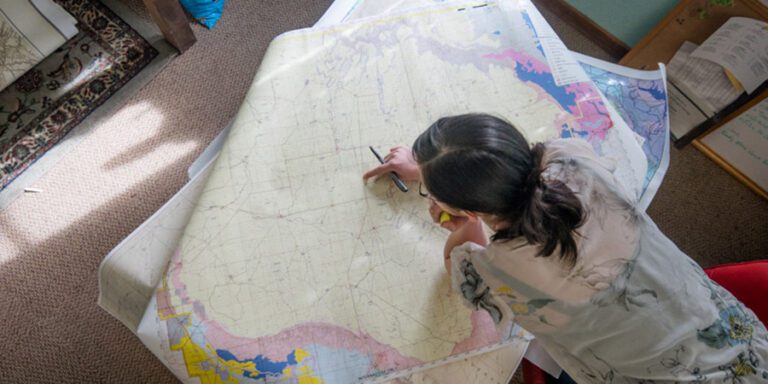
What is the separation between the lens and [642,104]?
1241mm

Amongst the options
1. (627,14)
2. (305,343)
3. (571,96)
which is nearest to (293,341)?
(305,343)

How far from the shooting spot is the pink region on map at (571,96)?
3.27 feet

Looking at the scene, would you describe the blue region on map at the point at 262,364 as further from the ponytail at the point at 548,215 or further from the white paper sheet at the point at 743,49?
the white paper sheet at the point at 743,49

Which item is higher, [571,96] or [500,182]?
[500,182]

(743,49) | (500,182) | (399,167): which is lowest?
(743,49)

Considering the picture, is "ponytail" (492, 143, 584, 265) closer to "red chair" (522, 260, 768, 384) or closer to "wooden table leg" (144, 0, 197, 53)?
"red chair" (522, 260, 768, 384)

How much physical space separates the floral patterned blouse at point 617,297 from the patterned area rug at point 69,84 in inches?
60.7

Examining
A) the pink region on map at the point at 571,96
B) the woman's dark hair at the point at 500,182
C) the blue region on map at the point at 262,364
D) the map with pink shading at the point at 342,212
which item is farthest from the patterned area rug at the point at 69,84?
the woman's dark hair at the point at 500,182

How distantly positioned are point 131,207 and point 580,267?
1.42m

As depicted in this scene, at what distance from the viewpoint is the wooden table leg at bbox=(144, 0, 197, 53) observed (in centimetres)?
155

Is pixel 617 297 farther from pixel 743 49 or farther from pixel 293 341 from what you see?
pixel 743 49

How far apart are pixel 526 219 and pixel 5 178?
173 centimetres

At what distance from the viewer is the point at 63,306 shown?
142 centimetres

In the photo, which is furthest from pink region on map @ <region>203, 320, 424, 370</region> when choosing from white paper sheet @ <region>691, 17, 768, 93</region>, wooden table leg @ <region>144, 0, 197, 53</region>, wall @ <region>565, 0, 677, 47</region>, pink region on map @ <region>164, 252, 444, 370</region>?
wall @ <region>565, 0, 677, 47</region>
